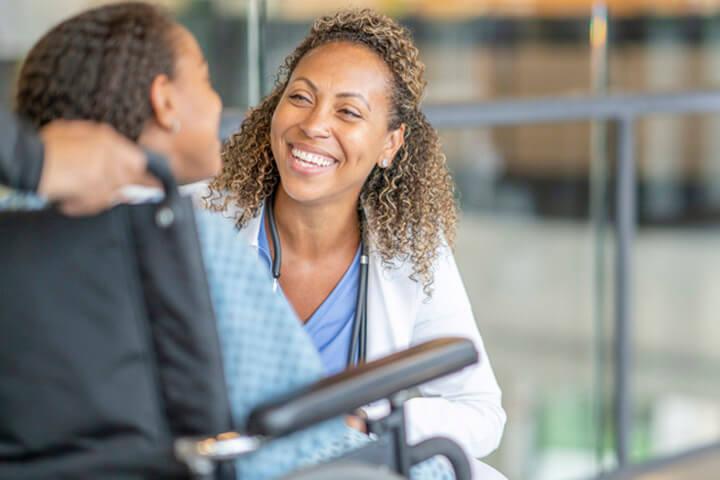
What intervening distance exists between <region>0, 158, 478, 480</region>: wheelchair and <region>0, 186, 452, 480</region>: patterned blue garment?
2.8 inches

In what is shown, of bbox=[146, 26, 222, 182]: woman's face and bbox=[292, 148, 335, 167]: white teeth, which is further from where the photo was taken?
bbox=[292, 148, 335, 167]: white teeth

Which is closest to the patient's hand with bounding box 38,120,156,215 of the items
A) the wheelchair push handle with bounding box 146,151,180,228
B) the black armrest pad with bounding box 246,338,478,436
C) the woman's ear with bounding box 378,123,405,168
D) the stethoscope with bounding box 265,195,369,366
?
the wheelchair push handle with bounding box 146,151,180,228

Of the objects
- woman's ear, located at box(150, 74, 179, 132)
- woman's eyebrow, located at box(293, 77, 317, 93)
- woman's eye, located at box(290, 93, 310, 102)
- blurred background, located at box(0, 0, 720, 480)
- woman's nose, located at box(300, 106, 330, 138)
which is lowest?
blurred background, located at box(0, 0, 720, 480)

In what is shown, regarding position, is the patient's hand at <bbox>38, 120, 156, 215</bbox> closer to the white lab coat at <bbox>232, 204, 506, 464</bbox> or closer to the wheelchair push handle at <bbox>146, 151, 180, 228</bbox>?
the wheelchair push handle at <bbox>146, 151, 180, 228</bbox>

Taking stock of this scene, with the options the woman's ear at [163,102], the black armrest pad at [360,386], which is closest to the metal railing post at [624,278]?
the black armrest pad at [360,386]

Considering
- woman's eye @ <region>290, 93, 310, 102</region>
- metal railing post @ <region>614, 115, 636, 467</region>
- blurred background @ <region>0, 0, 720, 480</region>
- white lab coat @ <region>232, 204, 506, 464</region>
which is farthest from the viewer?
metal railing post @ <region>614, 115, 636, 467</region>

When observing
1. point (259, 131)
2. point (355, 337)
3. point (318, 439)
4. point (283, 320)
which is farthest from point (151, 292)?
point (259, 131)

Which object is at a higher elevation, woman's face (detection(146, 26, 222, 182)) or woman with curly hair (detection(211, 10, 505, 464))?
woman's face (detection(146, 26, 222, 182))

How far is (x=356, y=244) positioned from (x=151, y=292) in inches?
27.9

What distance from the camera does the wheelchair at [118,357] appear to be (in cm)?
122

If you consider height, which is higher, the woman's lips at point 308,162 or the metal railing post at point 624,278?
the woman's lips at point 308,162

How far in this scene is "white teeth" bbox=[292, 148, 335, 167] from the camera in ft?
6.07

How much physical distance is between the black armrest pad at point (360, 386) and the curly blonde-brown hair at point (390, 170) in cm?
44

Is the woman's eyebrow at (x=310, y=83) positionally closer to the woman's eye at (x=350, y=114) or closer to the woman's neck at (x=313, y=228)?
the woman's eye at (x=350, y=114)
